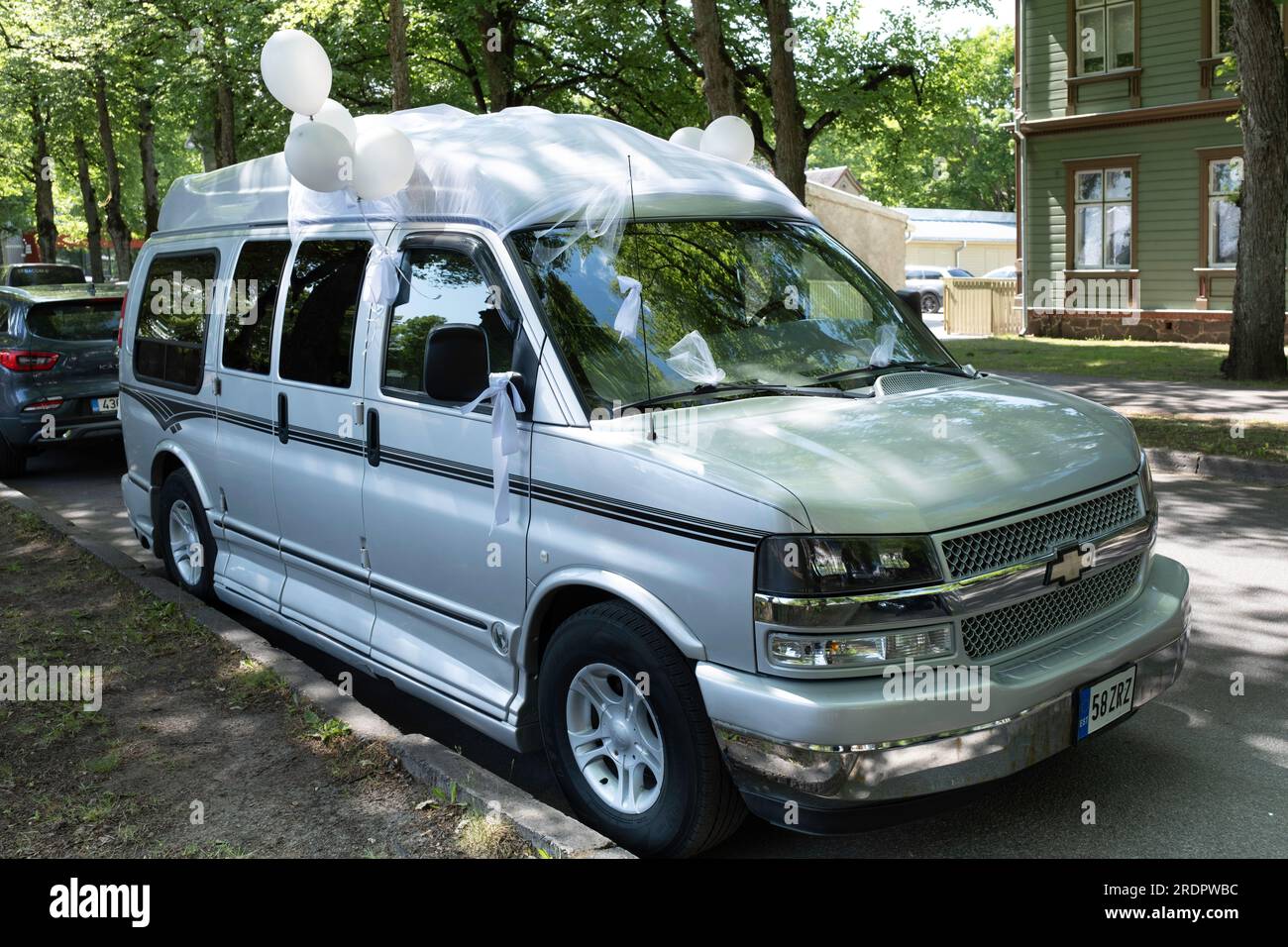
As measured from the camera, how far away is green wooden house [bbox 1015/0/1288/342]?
25344mm

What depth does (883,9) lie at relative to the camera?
29828 millimetres

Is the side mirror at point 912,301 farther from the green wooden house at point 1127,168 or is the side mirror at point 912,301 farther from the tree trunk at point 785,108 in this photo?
the green wooden house at point 1127,168

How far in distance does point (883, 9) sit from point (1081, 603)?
1113 inches

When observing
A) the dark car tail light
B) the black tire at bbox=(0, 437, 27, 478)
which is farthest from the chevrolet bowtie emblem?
the black tire at bbox=(0, 437, 27, 478)

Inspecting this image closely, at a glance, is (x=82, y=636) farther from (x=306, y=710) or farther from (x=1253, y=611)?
(x=1253, y=611)

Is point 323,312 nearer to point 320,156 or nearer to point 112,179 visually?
point 320,156

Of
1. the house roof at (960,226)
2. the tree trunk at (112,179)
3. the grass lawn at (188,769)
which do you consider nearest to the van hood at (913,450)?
the grass lawn at (188,769)

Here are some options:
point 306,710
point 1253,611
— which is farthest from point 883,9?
point 306,710

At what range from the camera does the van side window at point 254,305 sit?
20.5 ft

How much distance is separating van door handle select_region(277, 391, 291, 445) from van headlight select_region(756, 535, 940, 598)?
123 inches

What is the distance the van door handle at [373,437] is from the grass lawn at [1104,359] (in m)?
11.9

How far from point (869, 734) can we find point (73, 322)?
36.3 ft

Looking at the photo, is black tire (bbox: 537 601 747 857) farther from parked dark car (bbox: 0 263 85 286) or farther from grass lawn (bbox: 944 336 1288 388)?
parked dark car (bbox: 0 263 85 286)
